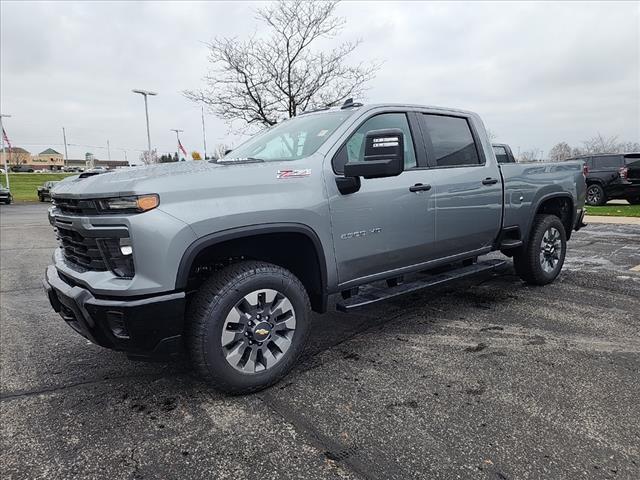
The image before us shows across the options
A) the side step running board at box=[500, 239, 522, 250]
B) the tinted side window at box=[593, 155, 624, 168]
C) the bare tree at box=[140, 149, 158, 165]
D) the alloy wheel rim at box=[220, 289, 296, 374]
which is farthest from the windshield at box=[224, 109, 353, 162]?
the bare tree at box=[140, 149, 158, 165]

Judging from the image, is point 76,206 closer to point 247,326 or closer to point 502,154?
point 247,326

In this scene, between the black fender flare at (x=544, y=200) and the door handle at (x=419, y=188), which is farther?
the black fender flare at (x=544, y=200)

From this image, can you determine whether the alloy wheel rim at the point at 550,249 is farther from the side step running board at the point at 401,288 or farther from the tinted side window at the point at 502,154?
the tinted side window at the point at 502,154

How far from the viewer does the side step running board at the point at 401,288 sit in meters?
3.48

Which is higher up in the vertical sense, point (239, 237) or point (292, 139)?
point (292, 139)

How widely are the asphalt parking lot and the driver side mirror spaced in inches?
55.6

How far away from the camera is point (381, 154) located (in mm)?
3041

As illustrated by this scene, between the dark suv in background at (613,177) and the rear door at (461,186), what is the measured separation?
12.5 meters

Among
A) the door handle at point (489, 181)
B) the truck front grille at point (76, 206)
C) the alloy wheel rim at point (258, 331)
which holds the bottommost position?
the alloy wheel rim at point (258, 331)

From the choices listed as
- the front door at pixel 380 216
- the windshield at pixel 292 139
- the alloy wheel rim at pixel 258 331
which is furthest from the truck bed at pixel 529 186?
the alloy wheel rim at pixel 258 331

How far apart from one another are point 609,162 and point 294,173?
51.4 ft

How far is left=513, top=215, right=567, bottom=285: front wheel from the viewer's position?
5.17 meters

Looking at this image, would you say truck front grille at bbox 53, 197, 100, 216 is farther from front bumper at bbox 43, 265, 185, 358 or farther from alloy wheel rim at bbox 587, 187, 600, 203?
alloy wheel rim at bbox 587, 187, 600, 203

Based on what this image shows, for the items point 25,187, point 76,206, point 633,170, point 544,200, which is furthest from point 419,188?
point 25,187
